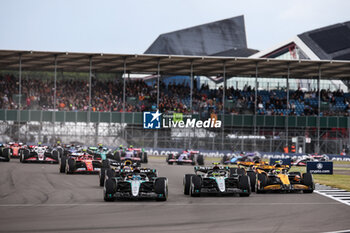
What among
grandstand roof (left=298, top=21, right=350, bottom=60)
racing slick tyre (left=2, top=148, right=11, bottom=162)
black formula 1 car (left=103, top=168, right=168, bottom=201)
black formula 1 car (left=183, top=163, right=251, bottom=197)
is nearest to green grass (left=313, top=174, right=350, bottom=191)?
black formula 1 car (left=183, top=163, right=251, bottom=197)

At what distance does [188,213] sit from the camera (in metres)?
14.4

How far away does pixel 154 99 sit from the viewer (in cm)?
6338

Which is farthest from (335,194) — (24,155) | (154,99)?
(154,99)

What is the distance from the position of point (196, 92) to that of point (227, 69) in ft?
14.1

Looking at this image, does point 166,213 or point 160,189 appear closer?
point 166,213

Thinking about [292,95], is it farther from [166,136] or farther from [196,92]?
[166,136]

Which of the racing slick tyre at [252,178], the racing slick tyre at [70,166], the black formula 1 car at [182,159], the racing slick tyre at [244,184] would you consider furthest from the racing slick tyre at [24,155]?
the racing slick tyre at [244,184]

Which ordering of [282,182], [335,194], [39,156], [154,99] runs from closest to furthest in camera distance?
1. [282,182]
2. [335,194]
3. [39,156]
4. [154,99]

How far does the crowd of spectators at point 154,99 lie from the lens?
202 feet

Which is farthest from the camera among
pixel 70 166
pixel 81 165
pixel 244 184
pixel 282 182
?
pixel 81 165

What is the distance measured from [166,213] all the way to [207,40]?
114 meters

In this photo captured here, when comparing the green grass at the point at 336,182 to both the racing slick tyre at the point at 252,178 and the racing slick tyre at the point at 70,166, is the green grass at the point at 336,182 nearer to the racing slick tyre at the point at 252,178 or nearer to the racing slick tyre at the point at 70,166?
the racing slick tyre at the point at 252,178

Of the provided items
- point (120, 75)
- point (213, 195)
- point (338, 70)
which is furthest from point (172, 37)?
point (213, 195)

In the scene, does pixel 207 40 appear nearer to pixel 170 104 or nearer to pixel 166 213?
pixel 170 104
